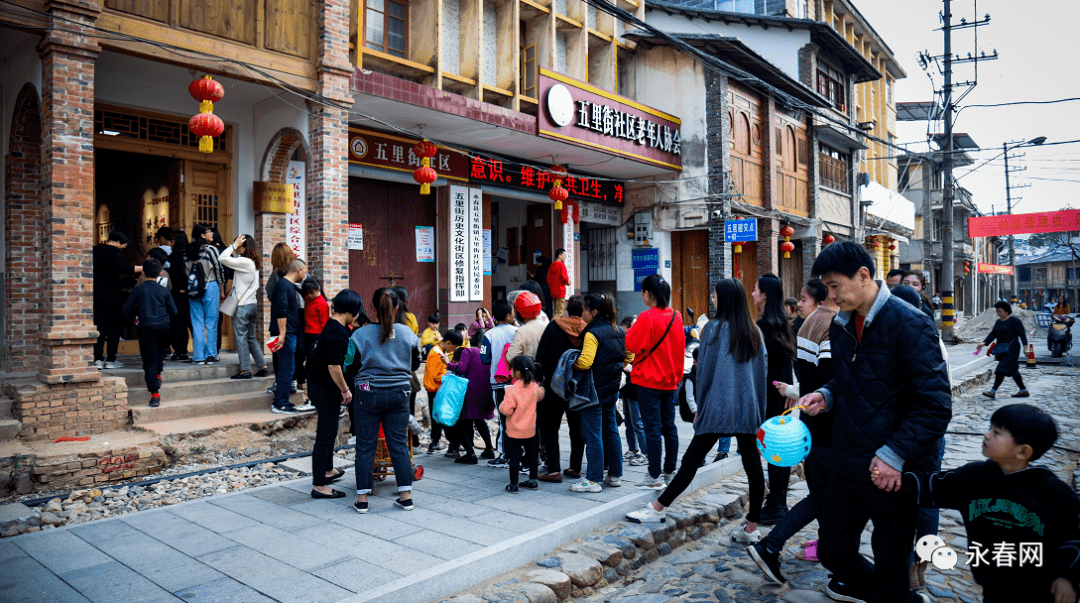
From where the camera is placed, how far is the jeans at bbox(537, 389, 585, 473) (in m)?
6.14

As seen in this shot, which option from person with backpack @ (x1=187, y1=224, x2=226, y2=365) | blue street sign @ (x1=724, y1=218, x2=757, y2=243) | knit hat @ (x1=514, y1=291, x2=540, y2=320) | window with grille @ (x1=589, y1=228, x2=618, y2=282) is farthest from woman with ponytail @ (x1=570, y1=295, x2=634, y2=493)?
window with grille @ (x1=589, y1=228, x2=618, y2=282)

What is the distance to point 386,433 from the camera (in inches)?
215

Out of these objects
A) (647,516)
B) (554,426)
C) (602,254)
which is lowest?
(647,516)

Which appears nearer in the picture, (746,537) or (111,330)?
(746,537)

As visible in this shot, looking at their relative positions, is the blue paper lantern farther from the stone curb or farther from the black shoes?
the stone curb

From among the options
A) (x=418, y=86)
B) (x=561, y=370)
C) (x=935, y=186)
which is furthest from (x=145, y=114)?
(x=935, y=186)

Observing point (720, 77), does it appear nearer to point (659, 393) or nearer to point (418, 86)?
point (418, 86)

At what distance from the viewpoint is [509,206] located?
1753 cm

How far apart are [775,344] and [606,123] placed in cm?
1013

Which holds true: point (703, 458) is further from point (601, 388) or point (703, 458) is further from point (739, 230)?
point (739, 230)

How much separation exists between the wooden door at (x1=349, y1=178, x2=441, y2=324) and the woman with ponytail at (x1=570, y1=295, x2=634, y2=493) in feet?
24.4

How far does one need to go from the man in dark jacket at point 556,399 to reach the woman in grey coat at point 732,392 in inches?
54.4

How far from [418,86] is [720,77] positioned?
30.7 feet

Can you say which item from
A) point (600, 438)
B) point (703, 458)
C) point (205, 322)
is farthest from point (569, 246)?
point (703, 458)
